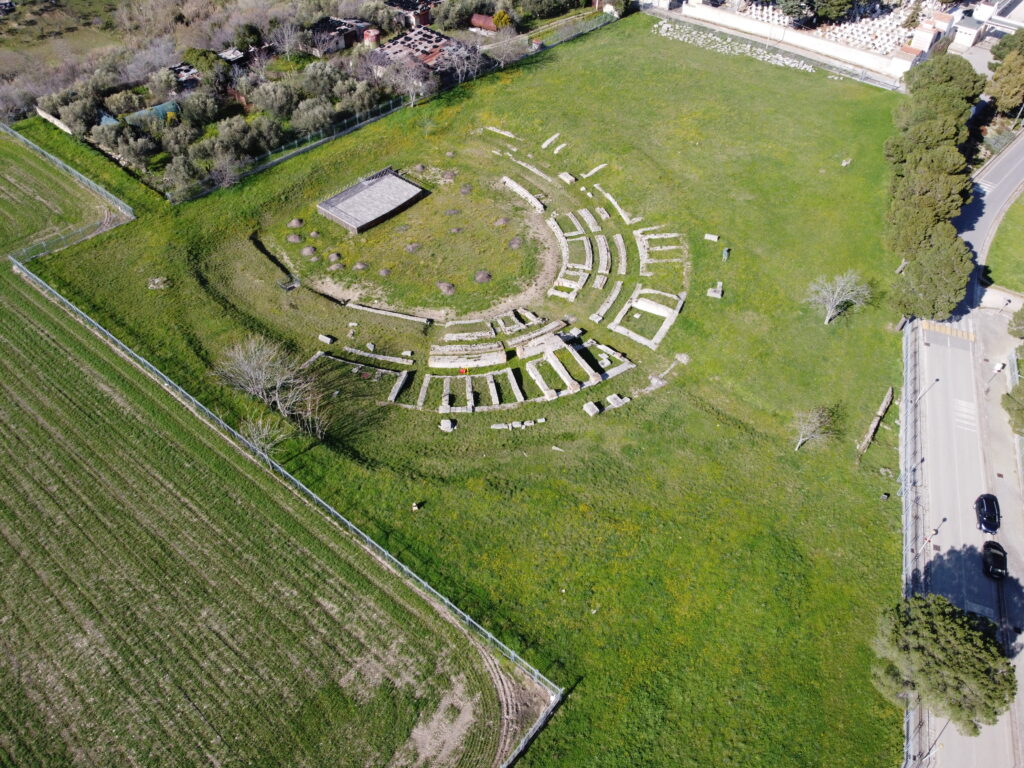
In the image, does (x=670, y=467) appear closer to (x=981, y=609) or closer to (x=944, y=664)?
(x=944, y=664)

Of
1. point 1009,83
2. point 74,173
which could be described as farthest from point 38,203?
point 1009,83

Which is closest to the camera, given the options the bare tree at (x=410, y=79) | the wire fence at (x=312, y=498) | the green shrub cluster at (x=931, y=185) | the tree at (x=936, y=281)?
the wire fence at (x=312, y=498)

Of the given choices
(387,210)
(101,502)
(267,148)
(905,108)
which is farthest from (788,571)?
(267,148)

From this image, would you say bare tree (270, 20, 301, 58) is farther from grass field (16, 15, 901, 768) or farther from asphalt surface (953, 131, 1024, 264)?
asphalt surface (953, 131, 1024, 264)

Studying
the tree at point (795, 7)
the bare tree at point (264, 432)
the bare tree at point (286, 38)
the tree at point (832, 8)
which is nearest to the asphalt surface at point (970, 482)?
the bare tree at point (264, 432)

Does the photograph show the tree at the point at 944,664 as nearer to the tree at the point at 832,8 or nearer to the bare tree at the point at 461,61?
the bare tree at the point at 461,61

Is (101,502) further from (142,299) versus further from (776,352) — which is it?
(776,352)

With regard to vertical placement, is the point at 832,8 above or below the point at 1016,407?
Answer: above
